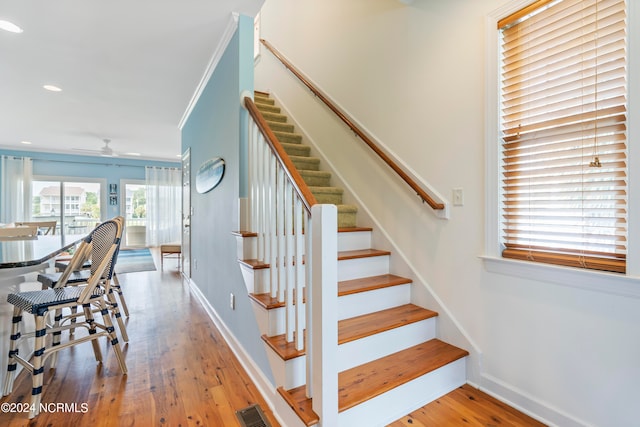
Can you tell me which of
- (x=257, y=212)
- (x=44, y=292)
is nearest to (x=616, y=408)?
Answer: (x=257, y=212)

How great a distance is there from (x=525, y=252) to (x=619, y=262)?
38 cm

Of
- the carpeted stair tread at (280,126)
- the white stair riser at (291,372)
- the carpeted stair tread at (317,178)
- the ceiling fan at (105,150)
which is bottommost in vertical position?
the white stair riser at (291,372)

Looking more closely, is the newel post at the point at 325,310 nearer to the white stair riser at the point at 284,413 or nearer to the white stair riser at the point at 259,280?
the white stair riser at the point at 284,413

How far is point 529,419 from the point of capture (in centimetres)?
157

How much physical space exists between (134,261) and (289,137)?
4.88 m

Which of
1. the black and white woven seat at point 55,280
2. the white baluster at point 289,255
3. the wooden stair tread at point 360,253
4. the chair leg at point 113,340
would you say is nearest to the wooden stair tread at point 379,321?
the white baluster at point 289,255

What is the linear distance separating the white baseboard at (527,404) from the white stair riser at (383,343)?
1.31 ft

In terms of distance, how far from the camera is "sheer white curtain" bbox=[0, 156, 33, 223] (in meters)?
6.70

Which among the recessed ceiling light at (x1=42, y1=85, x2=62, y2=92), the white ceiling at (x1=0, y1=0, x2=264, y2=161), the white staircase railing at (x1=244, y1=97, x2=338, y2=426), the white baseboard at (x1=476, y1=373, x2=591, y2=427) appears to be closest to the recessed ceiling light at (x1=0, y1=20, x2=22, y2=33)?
the white ceiling at (x1=0, y1=0, x2=264, y2=161)

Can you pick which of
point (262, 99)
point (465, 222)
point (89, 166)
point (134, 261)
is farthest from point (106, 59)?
point (89, 166)

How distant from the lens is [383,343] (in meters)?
1.84

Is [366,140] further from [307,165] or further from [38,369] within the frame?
[38,369]

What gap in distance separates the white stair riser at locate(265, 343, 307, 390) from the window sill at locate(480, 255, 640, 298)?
122cm

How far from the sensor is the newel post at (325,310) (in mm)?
1281
